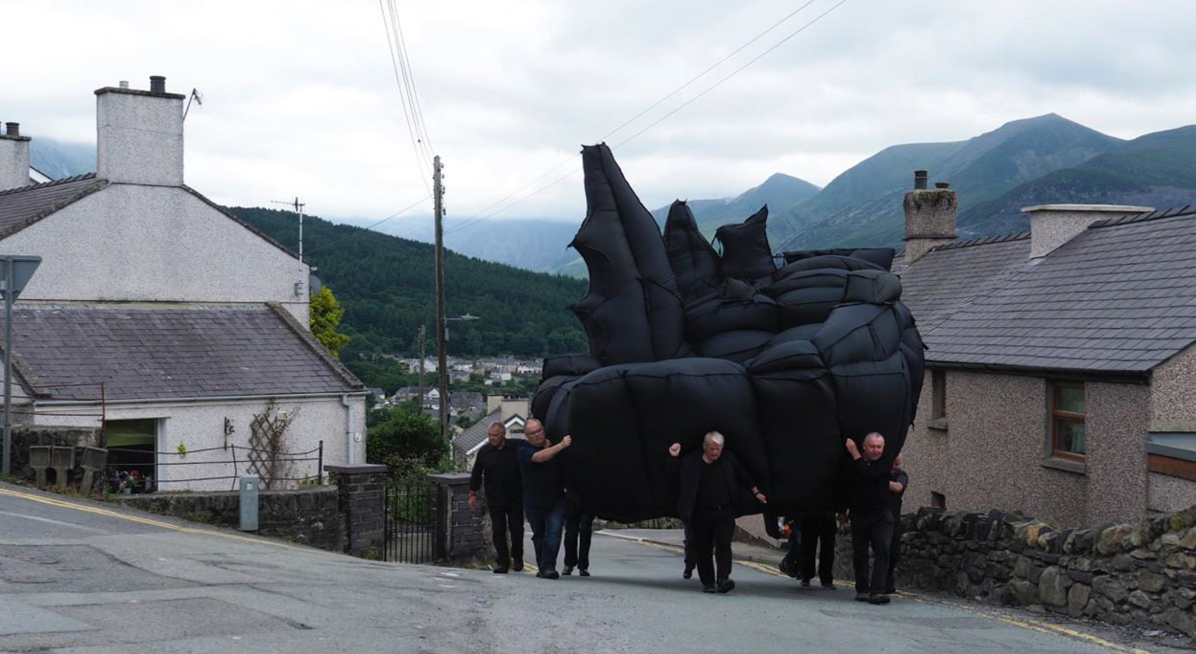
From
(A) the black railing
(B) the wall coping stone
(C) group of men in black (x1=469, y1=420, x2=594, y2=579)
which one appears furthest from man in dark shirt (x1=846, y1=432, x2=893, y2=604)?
(A) the black railing

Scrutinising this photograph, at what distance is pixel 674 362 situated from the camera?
1305 centimetres

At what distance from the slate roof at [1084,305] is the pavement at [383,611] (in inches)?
216

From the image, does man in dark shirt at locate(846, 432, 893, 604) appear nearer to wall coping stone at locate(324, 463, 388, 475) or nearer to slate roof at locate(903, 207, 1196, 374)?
slate roof at locate(903, 207, 1196, 374)

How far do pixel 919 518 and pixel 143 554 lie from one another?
8.95 metres

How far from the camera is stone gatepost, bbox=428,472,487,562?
18.6 meters

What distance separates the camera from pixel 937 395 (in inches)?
885

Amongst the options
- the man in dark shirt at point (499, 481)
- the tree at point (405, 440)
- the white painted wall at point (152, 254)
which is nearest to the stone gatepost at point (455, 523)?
the man in dark shirt at point (499, 481)

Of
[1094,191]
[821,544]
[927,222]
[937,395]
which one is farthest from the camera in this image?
[1094,191]

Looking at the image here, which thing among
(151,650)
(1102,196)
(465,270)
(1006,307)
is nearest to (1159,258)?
(1006,307)

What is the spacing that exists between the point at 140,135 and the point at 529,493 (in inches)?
629

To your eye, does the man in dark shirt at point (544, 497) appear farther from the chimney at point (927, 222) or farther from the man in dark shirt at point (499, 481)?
the chimney at point (927, 222)

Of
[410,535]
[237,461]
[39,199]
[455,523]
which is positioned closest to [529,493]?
[455,523]

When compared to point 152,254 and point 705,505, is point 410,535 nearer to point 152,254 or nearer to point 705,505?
point 705,505

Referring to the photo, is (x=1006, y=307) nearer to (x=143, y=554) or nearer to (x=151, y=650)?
(x=143, y=554)
